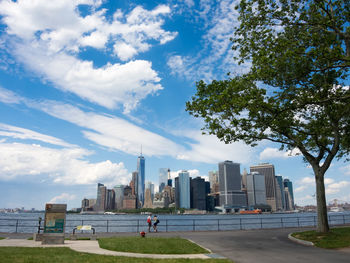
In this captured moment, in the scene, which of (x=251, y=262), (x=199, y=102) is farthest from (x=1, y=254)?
(x=199, y=102)

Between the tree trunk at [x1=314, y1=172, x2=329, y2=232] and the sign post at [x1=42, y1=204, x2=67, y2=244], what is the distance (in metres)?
19.8

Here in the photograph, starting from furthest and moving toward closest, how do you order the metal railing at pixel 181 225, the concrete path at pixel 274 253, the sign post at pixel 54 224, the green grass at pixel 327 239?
the metal railing at pixel 181 225, the sign post at pixel 54 224, the green grass at pixel 327 239, the concrete path at pixel 274 253

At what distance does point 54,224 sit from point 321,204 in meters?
20.8

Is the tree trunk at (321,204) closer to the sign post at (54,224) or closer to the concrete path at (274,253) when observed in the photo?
the concrete path at (274,253)

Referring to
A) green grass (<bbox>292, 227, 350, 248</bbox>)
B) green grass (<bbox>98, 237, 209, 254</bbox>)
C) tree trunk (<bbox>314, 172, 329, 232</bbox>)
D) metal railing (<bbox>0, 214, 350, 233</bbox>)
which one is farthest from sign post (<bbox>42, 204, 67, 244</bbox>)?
tree trunk (<bbox>314, 172, 329, 232</bbox>)

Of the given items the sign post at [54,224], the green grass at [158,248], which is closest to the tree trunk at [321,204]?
the green grass at [158,248]

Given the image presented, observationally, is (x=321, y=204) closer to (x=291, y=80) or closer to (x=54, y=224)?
(x=291, y=80)

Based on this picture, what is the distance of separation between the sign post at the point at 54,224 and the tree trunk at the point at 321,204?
19778mm

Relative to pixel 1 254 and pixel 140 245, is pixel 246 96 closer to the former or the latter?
pixel 140 245

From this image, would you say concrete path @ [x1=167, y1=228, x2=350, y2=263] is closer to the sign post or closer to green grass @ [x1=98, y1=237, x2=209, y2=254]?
green grass @ [x1=98, y1=237, x2=209, y2=254]

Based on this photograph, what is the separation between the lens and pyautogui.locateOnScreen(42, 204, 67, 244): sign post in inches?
759

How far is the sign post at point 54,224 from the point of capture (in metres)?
19.3

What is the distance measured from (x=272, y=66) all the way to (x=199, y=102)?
6224mm

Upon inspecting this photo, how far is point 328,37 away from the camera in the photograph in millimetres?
17781
